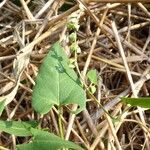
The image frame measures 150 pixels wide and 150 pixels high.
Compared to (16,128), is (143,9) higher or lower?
higher

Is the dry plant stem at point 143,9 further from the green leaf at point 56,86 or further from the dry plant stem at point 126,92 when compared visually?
the green leaf at point 56,86

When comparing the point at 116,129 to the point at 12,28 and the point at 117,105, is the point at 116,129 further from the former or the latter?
the point at 12,28

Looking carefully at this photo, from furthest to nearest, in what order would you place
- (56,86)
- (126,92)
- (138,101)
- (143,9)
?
(143,9), (126,92), (56,86), (138,101)

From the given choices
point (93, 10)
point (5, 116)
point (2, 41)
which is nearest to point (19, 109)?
point (5, 116)

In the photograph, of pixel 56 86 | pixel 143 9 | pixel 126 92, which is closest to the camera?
pixel 56 86

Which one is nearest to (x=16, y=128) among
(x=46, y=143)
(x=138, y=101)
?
(x=46, y=143)

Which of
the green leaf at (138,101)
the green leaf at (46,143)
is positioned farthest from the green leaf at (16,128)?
the green leaf at (138,101)

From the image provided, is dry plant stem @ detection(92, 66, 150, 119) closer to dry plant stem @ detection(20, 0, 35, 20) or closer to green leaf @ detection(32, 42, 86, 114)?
green leaf @ detection(32, 42, 86, 114)

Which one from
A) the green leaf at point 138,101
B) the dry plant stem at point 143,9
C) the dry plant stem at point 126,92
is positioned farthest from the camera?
the dry plant stem at point 143,9

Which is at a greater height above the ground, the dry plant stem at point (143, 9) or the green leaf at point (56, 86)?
the dry plant stem at point (143, 9)

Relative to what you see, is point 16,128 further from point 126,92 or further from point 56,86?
point 126,92
